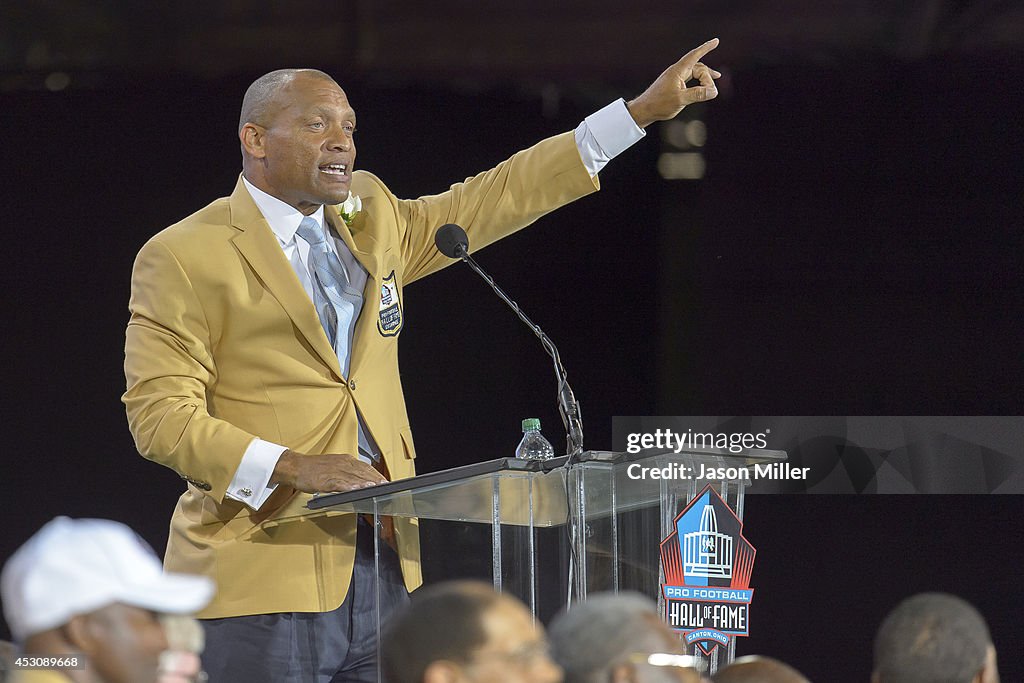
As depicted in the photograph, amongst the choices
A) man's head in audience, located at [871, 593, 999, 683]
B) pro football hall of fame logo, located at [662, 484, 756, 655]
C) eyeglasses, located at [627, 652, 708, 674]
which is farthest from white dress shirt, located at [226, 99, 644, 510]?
man's head in audience, located at [871, 593, 999, 683]

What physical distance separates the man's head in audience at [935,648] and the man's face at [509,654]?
54cm

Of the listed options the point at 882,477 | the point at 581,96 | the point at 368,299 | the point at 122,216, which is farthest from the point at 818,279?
the point at 122,216

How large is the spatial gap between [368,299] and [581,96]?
1.80 metres

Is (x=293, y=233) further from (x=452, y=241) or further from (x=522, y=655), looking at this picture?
(x=522, y=655)

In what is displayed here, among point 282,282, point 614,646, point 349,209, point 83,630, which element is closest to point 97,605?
point 83,630

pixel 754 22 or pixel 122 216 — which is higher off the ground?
pixel 754 22

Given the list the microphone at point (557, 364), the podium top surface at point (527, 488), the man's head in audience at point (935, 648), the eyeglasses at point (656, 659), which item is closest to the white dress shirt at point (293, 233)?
the podium top surface at point (527, 488)

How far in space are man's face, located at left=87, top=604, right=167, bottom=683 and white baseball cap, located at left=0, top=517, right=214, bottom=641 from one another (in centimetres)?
1

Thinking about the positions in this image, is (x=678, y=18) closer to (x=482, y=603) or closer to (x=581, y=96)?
(x=581, y=96)

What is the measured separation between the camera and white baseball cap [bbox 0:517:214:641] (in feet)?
5.69

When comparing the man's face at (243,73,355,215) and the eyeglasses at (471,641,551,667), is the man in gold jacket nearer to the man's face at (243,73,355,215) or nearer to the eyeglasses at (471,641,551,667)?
the man's face at (243,73,355,215)

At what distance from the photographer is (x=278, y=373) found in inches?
125

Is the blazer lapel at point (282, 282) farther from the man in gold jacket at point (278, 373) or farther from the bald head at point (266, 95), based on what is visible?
the bald head at point (266, 95)

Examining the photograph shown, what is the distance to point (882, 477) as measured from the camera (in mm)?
4730
